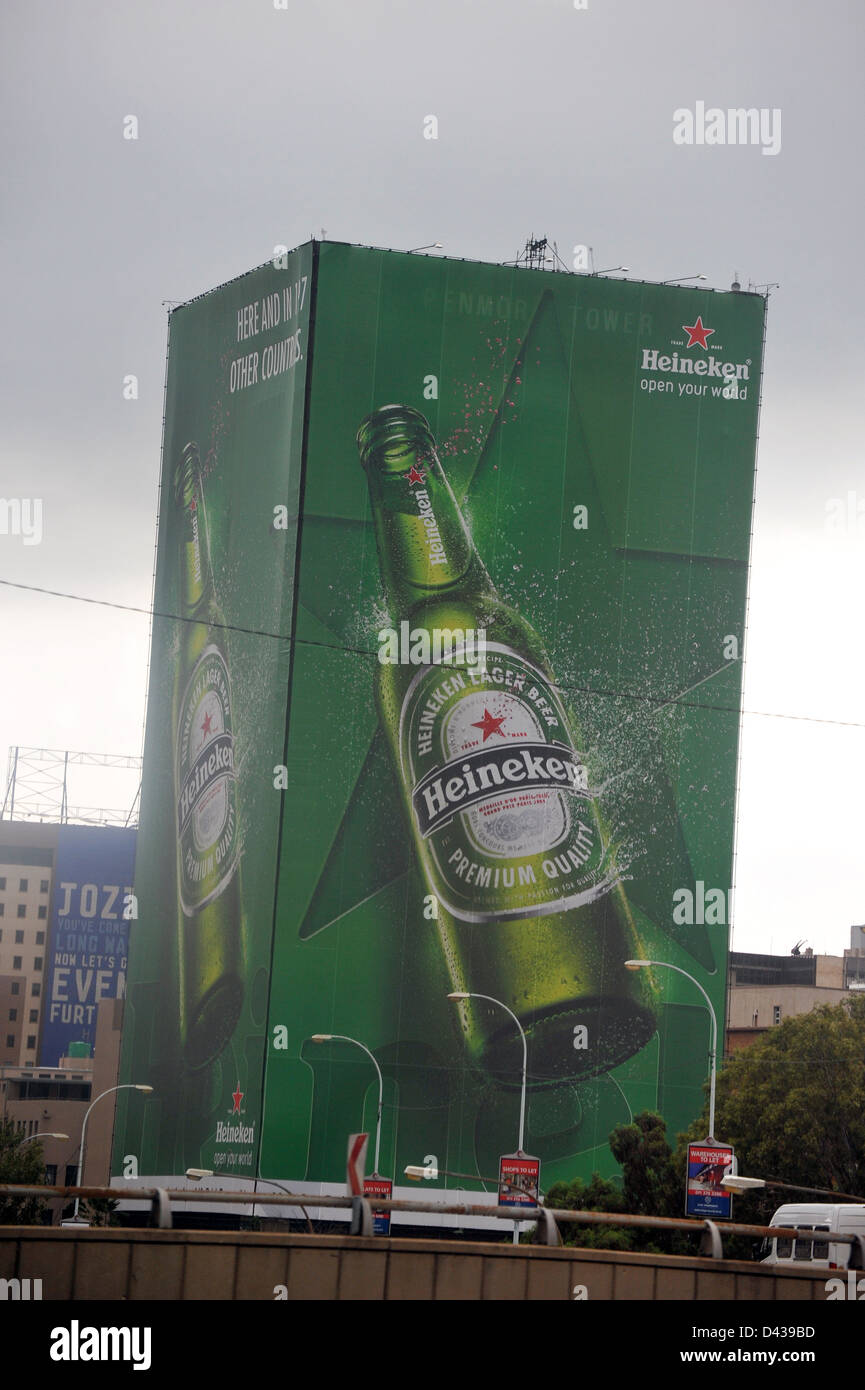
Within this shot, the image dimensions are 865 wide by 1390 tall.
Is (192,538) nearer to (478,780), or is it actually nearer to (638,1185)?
(478,780)

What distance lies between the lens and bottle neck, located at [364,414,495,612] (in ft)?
317

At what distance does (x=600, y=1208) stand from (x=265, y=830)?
28.5 m

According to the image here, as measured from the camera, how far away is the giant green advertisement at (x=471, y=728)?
93125 millimetres

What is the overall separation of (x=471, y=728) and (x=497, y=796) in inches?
133

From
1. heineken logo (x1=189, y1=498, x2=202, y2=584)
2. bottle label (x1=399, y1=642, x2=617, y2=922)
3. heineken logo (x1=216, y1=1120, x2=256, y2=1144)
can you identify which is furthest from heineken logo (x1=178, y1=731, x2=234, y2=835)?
heineken logo (x1=216, y1=1120, x2=256, y2=1144)

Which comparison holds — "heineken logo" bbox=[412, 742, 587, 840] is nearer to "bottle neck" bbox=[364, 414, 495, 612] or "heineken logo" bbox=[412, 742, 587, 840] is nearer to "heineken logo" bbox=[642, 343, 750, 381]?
"bottle neck" bbox=[364, 414, 495, 612]

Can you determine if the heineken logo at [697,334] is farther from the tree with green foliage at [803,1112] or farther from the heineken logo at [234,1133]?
the heineken logo at [234,1133]

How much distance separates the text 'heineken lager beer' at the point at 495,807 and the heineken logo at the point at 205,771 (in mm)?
9149

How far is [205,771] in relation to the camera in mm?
102250

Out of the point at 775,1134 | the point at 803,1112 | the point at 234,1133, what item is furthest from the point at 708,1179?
the point at 234,1133

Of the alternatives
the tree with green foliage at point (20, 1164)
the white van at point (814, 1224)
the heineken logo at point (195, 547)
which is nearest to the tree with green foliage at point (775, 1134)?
the white van at point (814, 1224)

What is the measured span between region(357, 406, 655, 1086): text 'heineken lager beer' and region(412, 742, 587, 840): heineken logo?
0.07 m

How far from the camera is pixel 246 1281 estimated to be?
1816 cm
